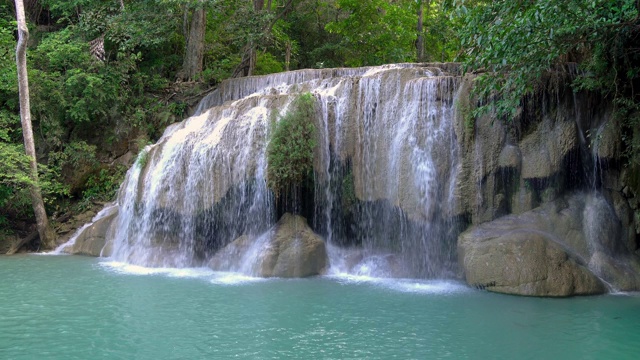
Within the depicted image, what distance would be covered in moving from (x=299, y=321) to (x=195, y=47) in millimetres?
13830

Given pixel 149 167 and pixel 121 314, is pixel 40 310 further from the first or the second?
pixel 149 167

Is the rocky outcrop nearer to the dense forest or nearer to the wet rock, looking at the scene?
the wet rock

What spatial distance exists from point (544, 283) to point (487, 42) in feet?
13.1

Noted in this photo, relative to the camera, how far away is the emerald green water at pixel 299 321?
6.58 metres

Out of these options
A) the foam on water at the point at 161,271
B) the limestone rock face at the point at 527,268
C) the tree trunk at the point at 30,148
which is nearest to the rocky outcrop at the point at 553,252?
the limestone rock face at the point at 527,268

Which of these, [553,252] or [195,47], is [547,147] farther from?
[195,47]

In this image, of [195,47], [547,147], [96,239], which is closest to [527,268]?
[547,147]

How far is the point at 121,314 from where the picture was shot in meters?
8.23

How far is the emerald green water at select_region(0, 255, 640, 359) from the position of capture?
6578 millimetres

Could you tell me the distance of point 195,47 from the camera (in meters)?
19.2

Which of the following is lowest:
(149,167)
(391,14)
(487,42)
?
(149,167)

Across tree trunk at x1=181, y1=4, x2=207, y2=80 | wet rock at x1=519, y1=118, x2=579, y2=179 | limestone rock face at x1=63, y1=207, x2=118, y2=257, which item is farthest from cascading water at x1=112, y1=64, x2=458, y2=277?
tree trunk at x1=181, y1=4, x2=207, y2=80

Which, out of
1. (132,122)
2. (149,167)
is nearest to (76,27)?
(132,122)

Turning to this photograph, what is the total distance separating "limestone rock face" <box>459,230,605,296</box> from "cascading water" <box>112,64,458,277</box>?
1276mm
